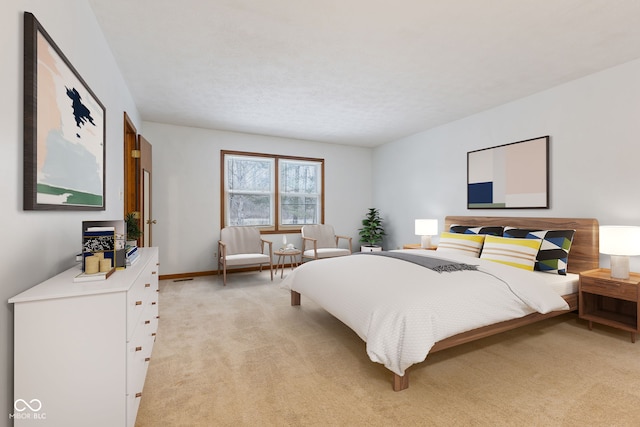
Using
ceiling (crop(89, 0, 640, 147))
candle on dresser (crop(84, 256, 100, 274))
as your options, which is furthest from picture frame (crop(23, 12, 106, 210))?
ceiling (crop(89, 0, 640, 147))

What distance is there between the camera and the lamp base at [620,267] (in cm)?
277

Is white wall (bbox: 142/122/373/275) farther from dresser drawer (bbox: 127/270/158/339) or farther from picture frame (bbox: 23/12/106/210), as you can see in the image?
dresser drawer (bbox: 127/270/158/339)

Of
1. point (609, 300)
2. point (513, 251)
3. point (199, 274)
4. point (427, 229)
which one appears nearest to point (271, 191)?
point (199, 274)

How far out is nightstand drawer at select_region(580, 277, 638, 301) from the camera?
2.61 meters

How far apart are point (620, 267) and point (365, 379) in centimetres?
268

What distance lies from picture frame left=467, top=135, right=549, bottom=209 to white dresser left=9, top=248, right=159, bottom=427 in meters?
4.44

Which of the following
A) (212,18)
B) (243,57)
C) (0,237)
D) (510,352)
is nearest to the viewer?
(0,237)

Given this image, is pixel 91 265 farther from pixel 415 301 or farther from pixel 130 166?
pixel 130 166

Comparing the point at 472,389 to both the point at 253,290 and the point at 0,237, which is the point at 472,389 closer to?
the point at 0,237

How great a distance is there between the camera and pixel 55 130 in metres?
1.61

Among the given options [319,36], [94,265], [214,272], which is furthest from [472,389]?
[214,272]

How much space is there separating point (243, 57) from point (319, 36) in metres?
0.82

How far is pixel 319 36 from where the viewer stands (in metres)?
2.57

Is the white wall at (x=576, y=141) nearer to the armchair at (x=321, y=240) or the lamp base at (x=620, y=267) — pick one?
the lamp base at (x=620, y=267)
